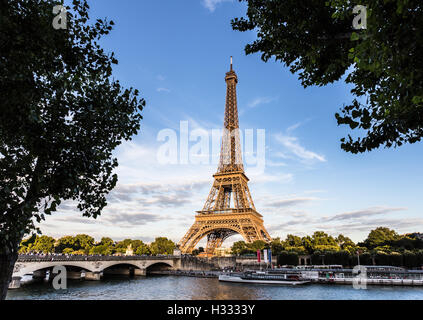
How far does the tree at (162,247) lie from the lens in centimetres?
7945

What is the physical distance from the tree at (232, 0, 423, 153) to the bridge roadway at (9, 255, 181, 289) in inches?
1306

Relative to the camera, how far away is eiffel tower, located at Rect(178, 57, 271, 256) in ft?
187

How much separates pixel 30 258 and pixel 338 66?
3554 cm

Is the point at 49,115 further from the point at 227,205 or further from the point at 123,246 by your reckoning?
the point at 123,246

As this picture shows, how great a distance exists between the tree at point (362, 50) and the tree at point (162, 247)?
77.5 m

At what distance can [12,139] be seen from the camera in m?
5.82

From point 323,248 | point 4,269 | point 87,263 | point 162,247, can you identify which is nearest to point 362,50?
point 4,269

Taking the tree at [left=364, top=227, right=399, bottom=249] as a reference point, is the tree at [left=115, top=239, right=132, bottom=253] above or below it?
below

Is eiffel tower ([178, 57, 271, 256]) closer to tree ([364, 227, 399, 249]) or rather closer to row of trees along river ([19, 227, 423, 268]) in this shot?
row of trees along river ([19, 227, 423, 268])

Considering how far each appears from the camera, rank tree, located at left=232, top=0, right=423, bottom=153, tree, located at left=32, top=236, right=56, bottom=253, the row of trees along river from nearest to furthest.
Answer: tree, located at left=232, top=0, right=423, bottom=153 → the row of trees along river → tree, located at left=32, top=236, right=56, bottom=253

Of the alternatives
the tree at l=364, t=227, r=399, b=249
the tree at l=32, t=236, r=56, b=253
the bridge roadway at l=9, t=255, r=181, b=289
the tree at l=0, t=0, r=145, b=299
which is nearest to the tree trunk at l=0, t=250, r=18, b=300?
the tree at l=0, t=0, r=145, b=299

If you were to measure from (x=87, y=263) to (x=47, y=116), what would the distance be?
1519 inches

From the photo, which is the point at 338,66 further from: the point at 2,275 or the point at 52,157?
the point at 2,275

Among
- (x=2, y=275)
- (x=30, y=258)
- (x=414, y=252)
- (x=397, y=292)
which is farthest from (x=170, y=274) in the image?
(x=2, y=275)
